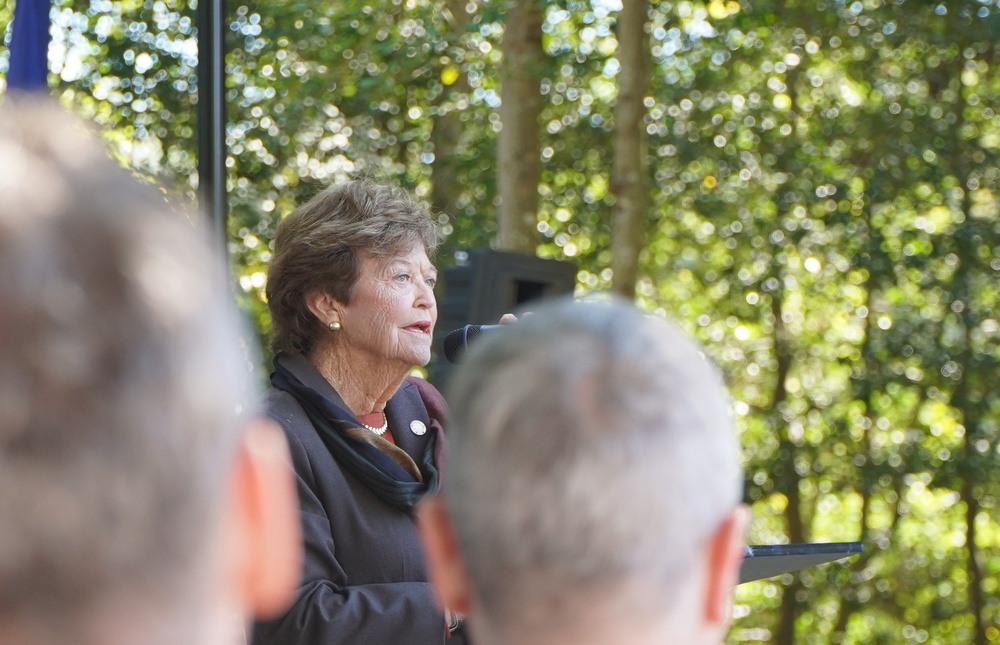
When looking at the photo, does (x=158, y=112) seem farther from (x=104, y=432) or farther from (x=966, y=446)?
(x=104, y=432)

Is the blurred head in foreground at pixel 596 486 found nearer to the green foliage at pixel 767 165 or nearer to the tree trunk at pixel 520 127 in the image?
the tree trunk at pixel 520 127

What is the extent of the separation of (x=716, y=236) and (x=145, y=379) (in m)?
8.18

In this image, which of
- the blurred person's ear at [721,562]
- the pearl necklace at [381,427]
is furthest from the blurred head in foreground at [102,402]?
the pearl necklace at [381,427]

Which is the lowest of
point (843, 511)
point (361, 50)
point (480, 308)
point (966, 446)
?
point (843, 511)

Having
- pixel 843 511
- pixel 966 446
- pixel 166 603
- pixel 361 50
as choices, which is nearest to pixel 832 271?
pixel 966 446

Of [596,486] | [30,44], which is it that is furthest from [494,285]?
[596,486]

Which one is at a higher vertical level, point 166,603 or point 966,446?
point 166,603

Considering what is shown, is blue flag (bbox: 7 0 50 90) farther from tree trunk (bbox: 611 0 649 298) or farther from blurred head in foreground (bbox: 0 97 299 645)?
tree trunk (bbox: 611 0 649 298)

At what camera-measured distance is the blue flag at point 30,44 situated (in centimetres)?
373

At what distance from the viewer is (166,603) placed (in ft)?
2.06

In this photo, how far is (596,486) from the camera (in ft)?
2.60

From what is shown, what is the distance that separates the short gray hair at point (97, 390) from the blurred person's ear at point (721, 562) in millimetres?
360

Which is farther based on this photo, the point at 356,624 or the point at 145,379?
the point at 356,624

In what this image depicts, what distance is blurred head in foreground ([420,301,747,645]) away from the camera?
0.80 meters
